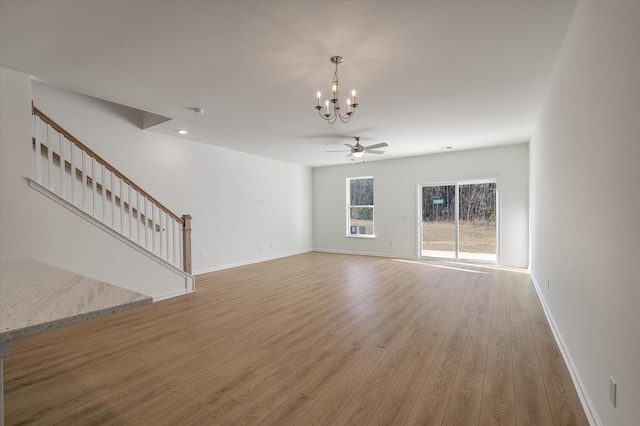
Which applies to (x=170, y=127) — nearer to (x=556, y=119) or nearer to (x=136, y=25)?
(x=136, y=25)

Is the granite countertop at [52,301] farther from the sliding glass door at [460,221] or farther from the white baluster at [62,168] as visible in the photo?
the sliding glass door at [460,221]

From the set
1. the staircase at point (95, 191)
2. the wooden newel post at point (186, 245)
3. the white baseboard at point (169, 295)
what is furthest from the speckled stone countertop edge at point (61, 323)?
the wooden newel post at point (186, 245)

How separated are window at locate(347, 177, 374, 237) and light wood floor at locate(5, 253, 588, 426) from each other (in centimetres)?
456

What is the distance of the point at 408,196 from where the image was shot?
8.05 m

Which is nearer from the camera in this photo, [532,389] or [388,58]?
[532,389]

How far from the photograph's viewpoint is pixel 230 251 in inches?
274

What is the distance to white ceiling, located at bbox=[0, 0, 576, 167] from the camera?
2246 millimetres

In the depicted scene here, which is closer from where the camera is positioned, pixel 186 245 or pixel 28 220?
pixel 28 220

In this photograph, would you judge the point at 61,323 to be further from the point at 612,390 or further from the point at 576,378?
the point at 576,378

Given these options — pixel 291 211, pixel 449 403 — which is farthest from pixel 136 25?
pixel 291 211

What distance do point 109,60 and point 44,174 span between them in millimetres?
2334

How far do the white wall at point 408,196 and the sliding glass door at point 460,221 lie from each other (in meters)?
0.22

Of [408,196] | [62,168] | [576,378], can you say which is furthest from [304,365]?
[408,196]

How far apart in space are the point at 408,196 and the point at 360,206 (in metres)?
1.56
